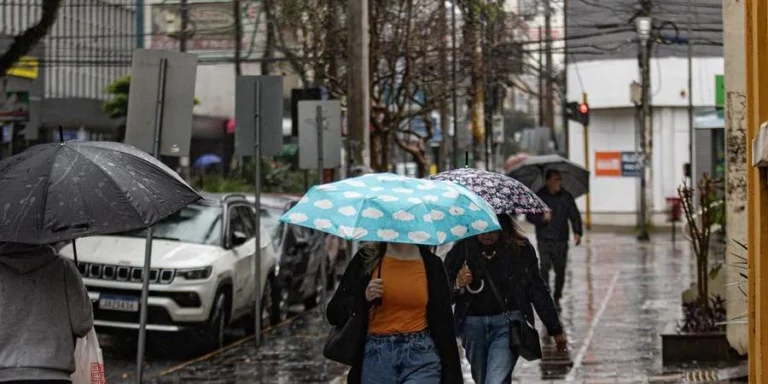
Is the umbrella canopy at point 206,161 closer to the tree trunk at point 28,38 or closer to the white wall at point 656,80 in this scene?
the white wall at point 656,80

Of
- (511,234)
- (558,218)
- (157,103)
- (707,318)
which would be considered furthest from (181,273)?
(511,234)

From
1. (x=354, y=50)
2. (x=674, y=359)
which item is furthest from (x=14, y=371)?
(x=354, y=50)

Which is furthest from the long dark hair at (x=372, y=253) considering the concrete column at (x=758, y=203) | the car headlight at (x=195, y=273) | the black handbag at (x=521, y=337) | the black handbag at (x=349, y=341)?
the car headlight at (x=195, y=273)

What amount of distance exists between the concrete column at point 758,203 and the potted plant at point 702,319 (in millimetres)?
4416

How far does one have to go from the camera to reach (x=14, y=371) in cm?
552

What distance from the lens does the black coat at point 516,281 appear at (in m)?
7.56

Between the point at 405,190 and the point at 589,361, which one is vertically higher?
the point at 405,190

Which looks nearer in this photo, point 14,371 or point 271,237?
point 14,371

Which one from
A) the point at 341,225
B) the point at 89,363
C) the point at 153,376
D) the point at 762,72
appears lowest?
the point at 153,376

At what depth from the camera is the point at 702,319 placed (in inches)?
460

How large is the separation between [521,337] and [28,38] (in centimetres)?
855

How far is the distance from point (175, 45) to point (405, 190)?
3330 cm

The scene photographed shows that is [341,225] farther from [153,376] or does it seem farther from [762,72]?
[153,376]

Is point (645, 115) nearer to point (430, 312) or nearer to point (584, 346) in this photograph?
point (584, 346)
